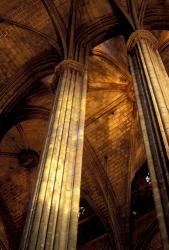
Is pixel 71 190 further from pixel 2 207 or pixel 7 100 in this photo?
pixel 2 207

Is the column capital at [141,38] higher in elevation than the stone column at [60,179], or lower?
higher

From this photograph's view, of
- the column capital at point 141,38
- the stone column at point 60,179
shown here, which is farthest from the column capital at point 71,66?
the column capital at point 141,38

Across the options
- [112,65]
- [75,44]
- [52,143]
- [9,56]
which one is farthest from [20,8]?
[52,143]

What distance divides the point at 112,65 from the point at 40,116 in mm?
3258

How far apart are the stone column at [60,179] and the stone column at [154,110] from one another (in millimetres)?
1360

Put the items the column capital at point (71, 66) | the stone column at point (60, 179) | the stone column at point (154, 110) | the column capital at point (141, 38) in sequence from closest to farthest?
1. the stone column at point (154, 110)
2. the stone column at point (60, 179)
3. the column capital at point (141, 38)
4. the column capital at point (71, 66)

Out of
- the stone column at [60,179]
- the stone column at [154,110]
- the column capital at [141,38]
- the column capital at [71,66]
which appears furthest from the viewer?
the column capital at [71,66]

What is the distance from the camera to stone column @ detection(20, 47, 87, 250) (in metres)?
5.07

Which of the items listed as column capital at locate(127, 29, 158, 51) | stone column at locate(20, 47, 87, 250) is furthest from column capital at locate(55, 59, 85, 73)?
column capital at locate(127, 29, 158, 51)

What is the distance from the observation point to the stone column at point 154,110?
487 centimetres

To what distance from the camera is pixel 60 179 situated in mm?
5934

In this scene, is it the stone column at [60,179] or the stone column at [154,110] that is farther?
the stone column at [60,179]

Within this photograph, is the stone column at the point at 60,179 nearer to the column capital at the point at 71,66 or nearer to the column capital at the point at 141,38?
the column capital at the point at 71,66

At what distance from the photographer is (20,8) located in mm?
11102
